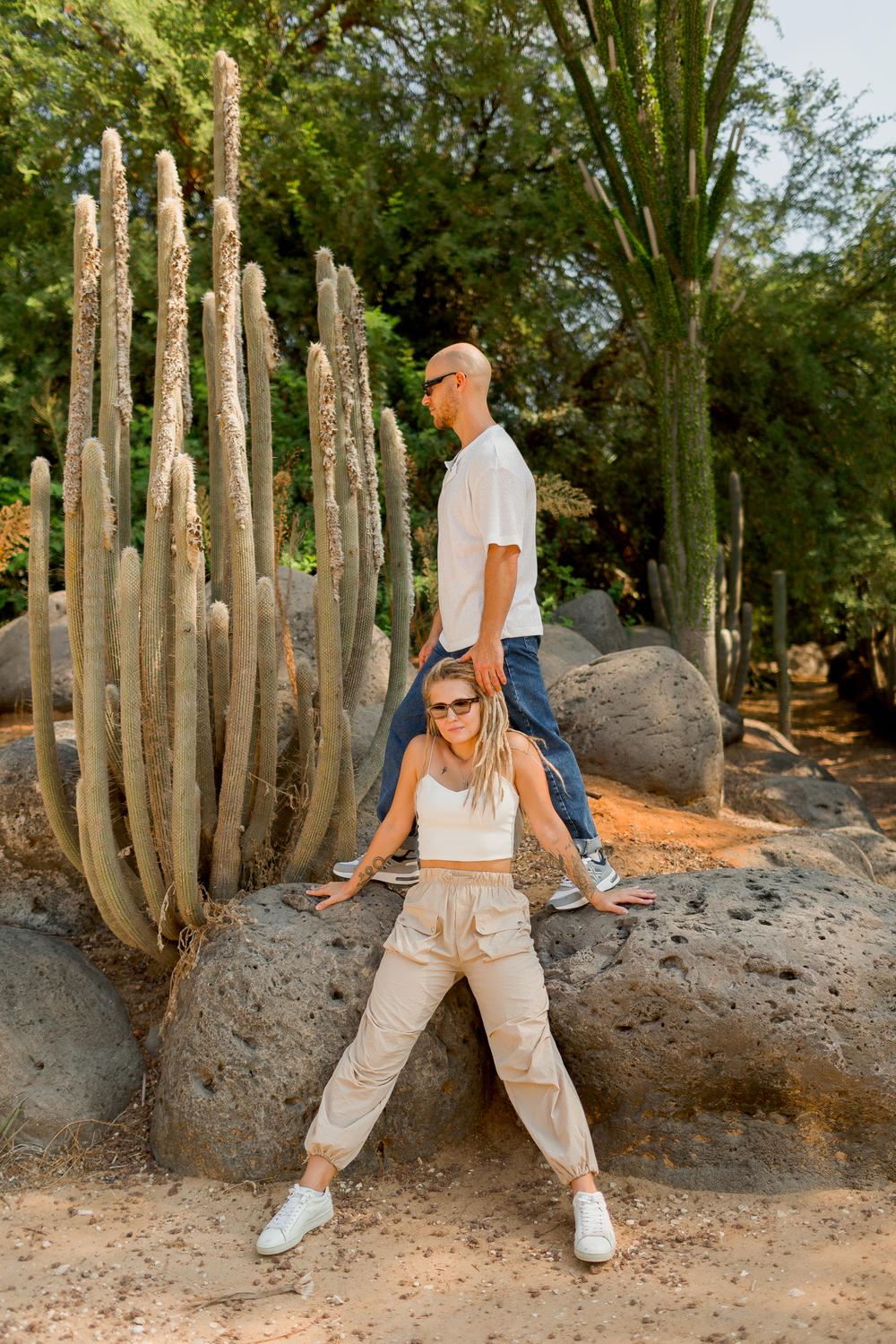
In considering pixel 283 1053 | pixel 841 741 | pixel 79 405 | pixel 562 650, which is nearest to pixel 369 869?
pixel 283 1053

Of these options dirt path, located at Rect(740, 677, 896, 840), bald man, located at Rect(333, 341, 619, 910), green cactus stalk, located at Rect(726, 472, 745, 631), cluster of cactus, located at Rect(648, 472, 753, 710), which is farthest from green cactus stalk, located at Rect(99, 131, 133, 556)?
green cactus stalk, located at Rect(726, 472, 745, 631)

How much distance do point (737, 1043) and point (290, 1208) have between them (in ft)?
3.92

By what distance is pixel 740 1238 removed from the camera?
9.17 ft

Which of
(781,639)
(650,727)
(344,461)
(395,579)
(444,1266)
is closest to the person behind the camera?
(444,1266)

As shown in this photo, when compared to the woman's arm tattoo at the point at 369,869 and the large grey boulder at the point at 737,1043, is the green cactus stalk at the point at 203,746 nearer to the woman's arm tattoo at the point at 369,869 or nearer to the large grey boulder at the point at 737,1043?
the woman's arm tattoo at the point at 369,869

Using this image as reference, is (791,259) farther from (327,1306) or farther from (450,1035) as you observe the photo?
(327,1306)

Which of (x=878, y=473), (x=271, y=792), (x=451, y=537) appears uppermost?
(x=878, y=473)

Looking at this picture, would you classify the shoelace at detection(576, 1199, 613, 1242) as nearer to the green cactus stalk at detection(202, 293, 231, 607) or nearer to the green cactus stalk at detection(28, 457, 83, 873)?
the green cactus stalk at detection(28, 457, 83, 873)

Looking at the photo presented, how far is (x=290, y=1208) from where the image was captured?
2803 mm

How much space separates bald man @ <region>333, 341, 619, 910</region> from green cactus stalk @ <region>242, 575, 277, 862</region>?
44 cm

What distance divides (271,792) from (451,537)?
3.47 feet

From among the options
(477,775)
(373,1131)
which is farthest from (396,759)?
(373,1131)

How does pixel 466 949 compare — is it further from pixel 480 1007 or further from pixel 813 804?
pixel 813 804

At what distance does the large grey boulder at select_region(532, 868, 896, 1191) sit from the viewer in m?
3.00
